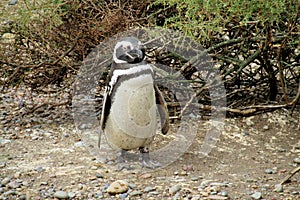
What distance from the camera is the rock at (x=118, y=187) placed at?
225 cm

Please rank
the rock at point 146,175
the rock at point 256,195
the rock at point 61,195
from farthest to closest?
the rock at point 146,175 → the rock at point 61,195 → the rock at point 256,195

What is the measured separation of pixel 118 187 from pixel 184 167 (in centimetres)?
39

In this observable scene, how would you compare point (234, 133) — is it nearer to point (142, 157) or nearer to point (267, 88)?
point (267, 88)

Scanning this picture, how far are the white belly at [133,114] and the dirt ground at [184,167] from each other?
0.51ft

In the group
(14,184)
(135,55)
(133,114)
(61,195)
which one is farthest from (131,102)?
(14,184)

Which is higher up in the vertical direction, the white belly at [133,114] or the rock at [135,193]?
the white belly at [133,114]

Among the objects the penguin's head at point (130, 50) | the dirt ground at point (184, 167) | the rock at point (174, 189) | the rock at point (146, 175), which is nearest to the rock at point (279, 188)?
the dirt ground at point (184, 167)

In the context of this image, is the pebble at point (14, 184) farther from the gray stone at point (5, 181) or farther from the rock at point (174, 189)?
the rock at point (174, 189)

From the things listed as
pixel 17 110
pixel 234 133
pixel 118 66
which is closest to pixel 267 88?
pixel 234 133

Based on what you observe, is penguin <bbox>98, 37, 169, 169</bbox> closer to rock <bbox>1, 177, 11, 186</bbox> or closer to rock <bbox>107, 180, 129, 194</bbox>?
rock <bbox>107, 180, 129, 194</bbox>

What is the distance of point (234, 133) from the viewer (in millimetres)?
3018

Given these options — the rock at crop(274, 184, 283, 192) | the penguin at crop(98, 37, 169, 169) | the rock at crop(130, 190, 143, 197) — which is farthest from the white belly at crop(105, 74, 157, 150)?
the rock at crop(274, 184, 283, 192)

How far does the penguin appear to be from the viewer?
2.27 metres

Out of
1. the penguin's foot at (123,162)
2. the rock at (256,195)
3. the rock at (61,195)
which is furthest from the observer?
the penguin's foot at (123,162)
